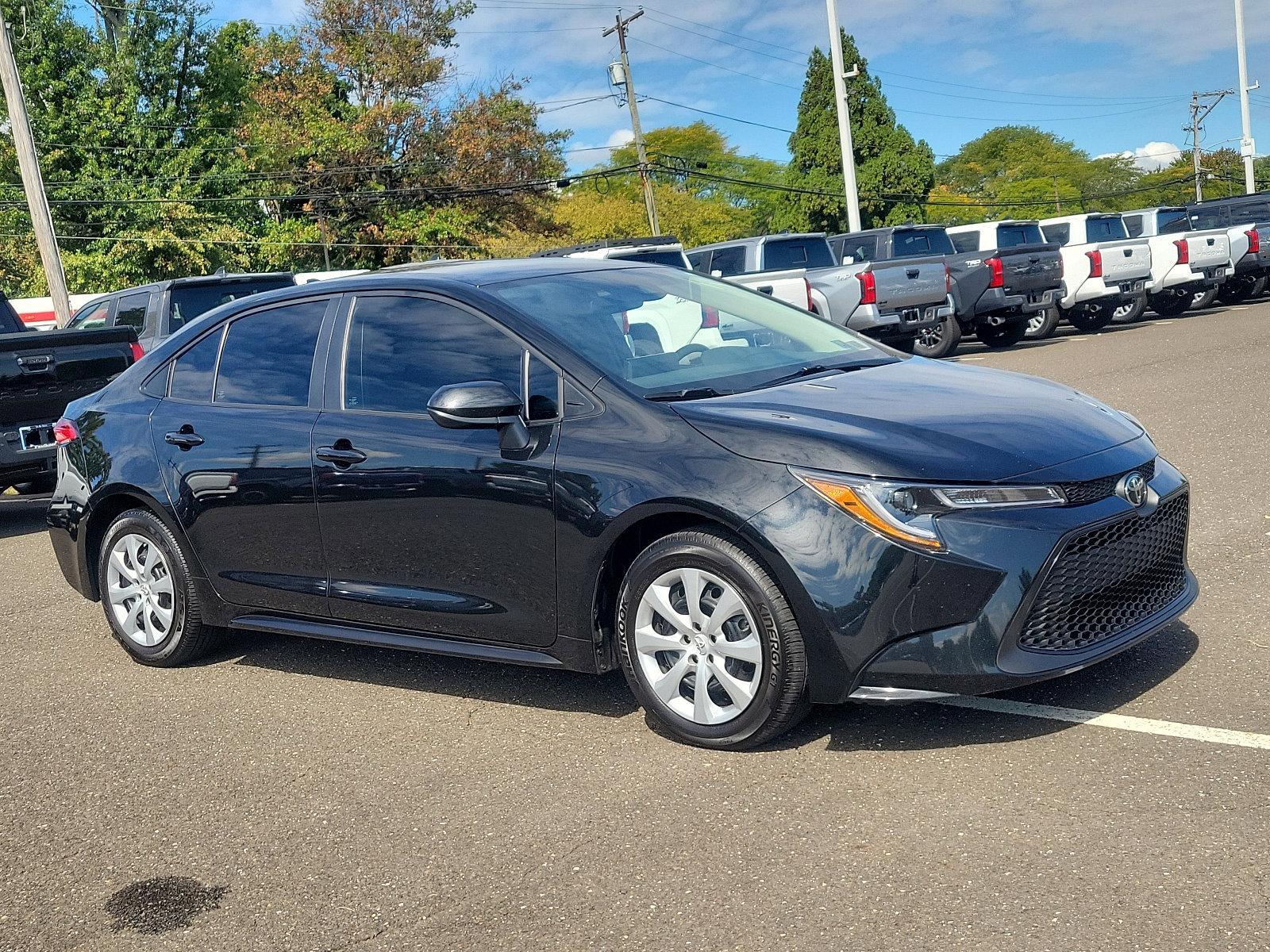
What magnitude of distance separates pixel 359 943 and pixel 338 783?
1218 millimetres

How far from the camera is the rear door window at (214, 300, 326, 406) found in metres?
5.57

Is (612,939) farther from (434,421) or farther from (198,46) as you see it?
(198,46)

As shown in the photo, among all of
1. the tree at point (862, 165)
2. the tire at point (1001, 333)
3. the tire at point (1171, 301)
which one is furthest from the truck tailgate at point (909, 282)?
the tree at point (862, 165)

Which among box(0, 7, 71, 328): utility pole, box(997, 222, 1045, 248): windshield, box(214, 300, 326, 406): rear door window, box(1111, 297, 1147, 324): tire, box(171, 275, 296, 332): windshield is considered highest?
box(0, 7, 71, 328): utility pole

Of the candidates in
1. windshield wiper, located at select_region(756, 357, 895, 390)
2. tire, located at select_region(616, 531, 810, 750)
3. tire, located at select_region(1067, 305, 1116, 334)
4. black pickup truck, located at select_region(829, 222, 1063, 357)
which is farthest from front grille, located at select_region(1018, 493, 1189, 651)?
tire, located at select_region(1067, 305, 1116, 334)

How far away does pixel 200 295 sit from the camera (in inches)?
553

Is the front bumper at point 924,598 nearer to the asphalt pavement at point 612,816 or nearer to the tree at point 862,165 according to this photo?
the asphalt pavement at point 612,816

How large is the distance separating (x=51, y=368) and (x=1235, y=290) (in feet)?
76.4

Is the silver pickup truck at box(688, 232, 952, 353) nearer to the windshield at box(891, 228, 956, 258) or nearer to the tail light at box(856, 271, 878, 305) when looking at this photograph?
the tail light at box(856, 271, 878, 305)

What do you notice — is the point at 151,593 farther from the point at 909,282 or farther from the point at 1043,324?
the point at 1043,324

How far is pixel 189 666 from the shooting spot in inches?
249

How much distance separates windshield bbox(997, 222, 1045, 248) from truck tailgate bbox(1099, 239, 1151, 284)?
1.05m

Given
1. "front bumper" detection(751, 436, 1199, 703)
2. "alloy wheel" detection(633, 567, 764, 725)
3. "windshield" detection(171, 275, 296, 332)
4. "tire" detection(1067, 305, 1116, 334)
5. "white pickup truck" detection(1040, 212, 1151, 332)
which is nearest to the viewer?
"front bumper" detection(751, 436, 1199, 703)

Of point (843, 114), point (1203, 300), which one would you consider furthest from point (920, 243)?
point (843, 114)
